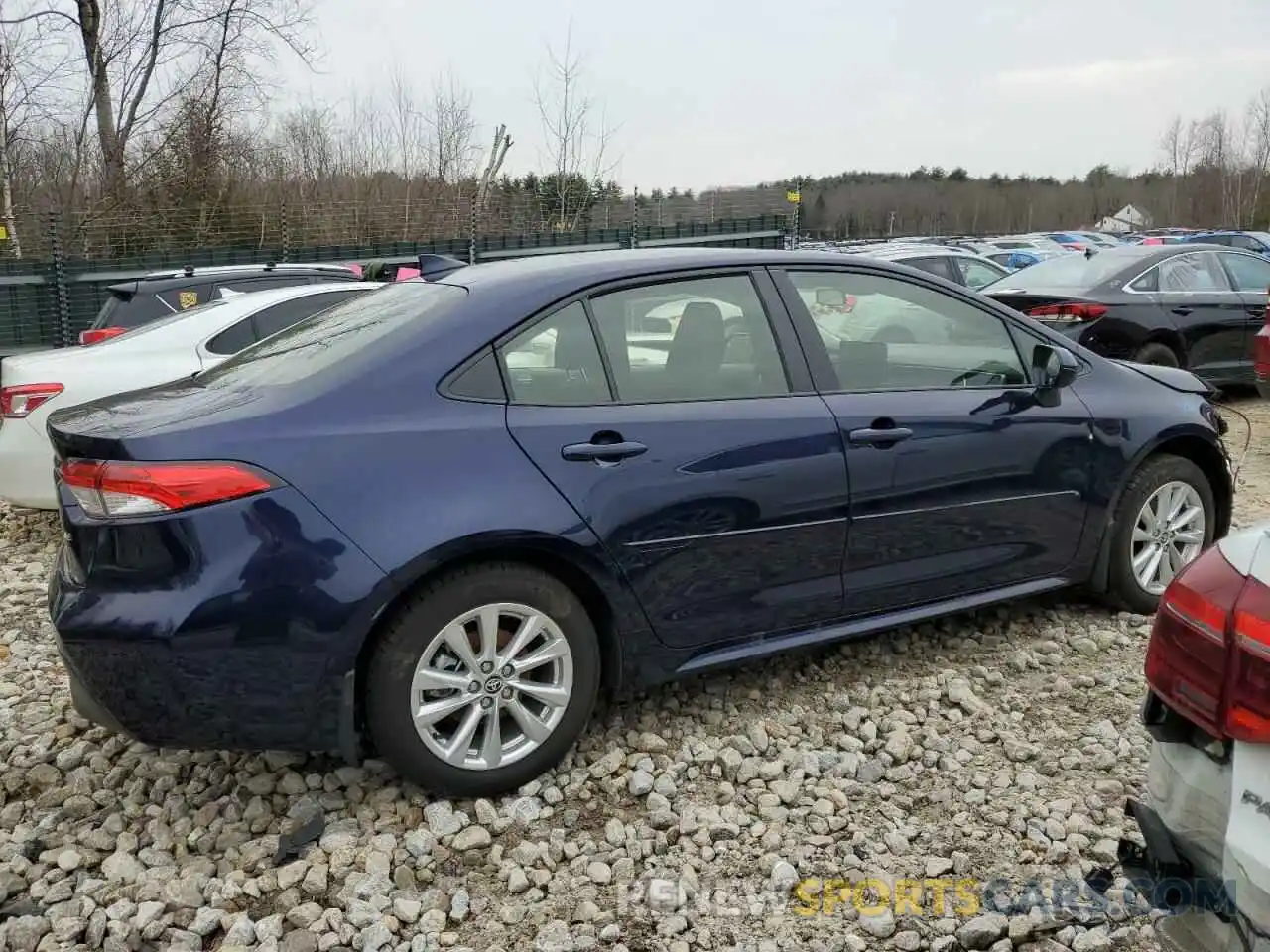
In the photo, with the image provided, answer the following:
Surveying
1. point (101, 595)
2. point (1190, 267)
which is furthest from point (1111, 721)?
point (1190, 267)

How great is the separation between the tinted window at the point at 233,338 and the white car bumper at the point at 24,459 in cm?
108

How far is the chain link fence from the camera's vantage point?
14547 mm

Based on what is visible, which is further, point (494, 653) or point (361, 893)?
point (494, 653)

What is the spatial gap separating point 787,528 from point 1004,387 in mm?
1160

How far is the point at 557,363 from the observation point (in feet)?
10.2

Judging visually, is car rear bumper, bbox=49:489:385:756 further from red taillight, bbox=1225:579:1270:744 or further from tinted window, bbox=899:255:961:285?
tinted window, bbox=899:255:961:285

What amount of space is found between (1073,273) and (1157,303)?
2.43ft

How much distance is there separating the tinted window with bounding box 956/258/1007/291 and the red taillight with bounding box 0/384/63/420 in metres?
10.2

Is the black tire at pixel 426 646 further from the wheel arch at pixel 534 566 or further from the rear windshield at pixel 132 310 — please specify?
the rear windshield at pixel 132 310

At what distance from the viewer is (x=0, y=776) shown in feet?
10.7

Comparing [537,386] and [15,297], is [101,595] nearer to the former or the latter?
[537,386]

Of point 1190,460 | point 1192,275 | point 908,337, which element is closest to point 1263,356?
point 1192,275

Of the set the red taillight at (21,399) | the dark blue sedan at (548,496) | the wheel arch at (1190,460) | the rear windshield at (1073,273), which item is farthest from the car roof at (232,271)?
the wheel arch at (1190,460)

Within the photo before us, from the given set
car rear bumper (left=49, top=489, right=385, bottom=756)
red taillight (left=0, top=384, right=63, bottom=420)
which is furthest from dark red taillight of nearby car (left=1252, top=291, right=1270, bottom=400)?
red taillight (left=0, top=384, right=63, bottom=420)
